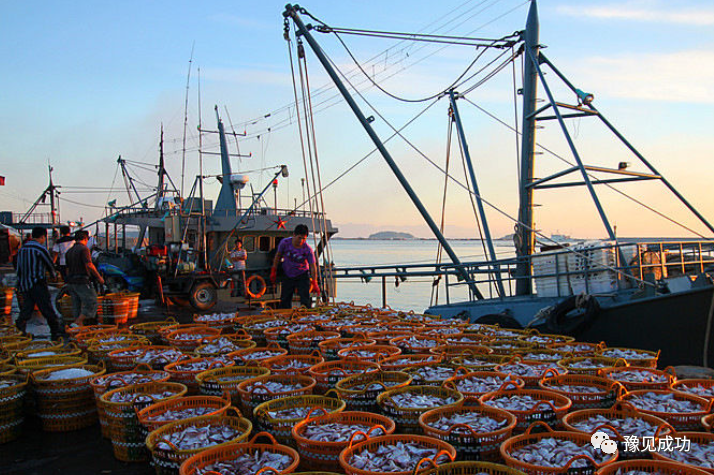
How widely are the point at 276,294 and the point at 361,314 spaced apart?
10478mm

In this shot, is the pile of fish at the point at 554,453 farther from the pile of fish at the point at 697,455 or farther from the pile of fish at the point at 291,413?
the pile of fish at the point at 291,413

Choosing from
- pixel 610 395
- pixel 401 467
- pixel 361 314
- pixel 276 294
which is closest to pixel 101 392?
pixel 401 467

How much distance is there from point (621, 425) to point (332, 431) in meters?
1.78

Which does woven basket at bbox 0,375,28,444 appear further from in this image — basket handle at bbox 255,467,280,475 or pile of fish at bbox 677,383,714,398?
pile of fish at bbox 677,383,714,398

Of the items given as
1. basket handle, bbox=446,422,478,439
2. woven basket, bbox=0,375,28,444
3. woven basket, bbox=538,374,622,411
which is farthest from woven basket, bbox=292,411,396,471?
woven basket, bbox=0,375,28,444

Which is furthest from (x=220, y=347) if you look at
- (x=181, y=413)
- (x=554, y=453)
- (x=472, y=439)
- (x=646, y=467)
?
(x=646, y=467)

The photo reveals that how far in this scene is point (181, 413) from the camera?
11.8ft

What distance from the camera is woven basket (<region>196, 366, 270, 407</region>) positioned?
4.05 metres

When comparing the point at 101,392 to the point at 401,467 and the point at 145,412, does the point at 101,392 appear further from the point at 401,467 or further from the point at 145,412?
the point at 401,467

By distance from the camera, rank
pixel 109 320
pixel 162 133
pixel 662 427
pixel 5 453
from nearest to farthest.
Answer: pixel 662 427, pixel 5 453, pixel 109 320, pixel 162 133

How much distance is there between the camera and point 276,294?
60.1ft

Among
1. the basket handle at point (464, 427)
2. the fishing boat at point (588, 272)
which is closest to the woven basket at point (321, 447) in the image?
the basket handle at point (464, 427)

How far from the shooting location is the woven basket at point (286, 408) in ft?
10.5

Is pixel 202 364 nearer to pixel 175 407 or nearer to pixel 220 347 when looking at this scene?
pixel 220 347
